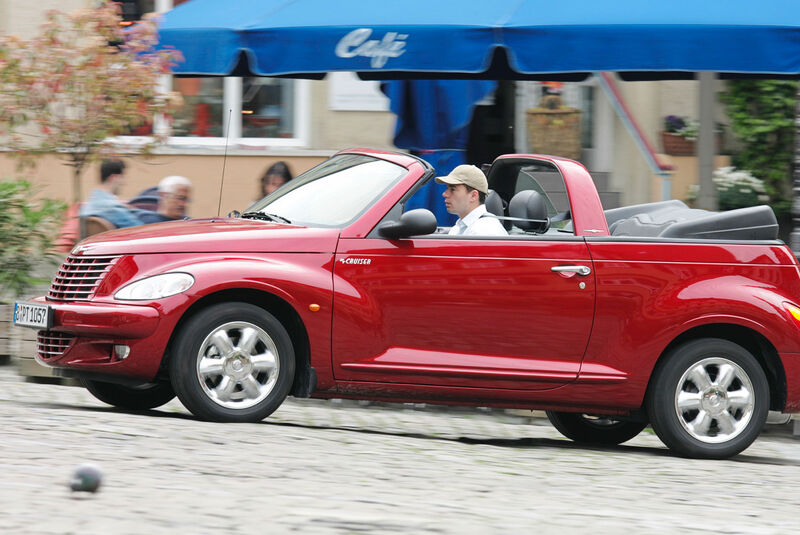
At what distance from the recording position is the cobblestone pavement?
477 cm

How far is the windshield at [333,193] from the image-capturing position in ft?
24.0

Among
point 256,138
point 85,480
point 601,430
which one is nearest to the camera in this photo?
point 85,480

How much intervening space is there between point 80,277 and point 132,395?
3.52ft

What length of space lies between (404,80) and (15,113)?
3.06 metres

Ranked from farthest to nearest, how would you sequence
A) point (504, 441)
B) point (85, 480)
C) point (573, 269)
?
point (504, 441), point (573, 269), point (85, 480)

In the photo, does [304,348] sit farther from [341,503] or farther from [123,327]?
[341,503]

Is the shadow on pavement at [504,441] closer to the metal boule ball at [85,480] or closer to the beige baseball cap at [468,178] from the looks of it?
the beige baseball cap at [468,178]

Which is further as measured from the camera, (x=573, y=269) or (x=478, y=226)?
(x=478, y=226)

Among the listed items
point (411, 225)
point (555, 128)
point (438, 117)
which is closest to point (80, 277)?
point (411, 225)

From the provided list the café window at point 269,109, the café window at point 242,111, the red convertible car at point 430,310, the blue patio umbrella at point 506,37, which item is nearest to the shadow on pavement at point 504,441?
the red convertible car at point 430,310

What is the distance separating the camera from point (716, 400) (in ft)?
24.7

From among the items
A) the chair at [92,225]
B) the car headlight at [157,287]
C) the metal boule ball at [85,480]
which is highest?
the chair at [92,225]

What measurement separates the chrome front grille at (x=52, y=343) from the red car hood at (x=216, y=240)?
0.46m

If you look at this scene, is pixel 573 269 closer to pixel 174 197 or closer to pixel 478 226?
pixel 478 226
